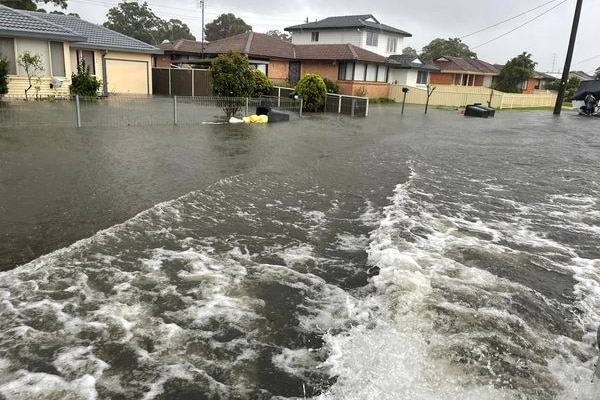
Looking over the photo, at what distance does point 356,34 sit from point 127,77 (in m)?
23.0

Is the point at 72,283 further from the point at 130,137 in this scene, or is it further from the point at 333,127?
the point at 333,127

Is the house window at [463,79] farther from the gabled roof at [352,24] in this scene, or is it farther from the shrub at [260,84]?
the shrub at [260,84]

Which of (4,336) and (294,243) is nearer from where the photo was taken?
(4,336)

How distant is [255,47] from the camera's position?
36.8 m

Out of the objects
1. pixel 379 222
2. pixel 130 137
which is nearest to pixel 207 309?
pixel 379 222

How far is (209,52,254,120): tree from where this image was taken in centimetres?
1836

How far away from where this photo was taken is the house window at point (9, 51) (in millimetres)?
20812

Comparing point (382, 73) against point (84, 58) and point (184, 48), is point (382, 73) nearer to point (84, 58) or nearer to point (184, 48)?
point (184, 48)

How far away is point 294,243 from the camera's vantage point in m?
6.36

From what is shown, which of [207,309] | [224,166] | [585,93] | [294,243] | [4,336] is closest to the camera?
[4,336]

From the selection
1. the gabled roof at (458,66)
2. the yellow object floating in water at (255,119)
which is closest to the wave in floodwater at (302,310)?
the yellow object floating in water at (255,119)

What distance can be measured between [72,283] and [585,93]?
38.3m

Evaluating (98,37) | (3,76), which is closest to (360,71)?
(98,37)

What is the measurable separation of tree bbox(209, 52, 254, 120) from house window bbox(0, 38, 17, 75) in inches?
378
